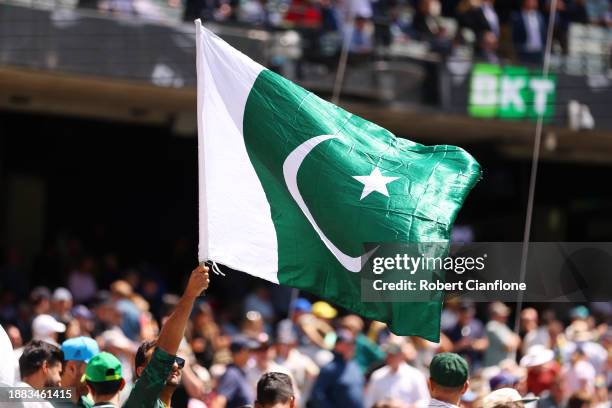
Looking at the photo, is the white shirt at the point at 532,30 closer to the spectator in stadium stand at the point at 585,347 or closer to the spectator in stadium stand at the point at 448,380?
the spectator in stadium stand at the point at 585,347

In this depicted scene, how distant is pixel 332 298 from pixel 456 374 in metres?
0.77

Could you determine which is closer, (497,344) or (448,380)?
(448,380)

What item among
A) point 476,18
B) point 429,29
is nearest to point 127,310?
point 429,29

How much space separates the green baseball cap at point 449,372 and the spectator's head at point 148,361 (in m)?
1.08

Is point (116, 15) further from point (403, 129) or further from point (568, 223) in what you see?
point (568, 223)

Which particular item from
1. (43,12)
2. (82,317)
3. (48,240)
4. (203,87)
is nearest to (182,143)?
(48,240)

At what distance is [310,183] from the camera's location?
6.17m

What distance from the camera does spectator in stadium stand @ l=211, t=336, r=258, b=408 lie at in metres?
9.70

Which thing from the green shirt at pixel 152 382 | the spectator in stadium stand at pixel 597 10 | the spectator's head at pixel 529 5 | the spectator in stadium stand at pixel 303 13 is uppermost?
the green shirt at pixel 152 382

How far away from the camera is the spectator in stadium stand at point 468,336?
13312 mm

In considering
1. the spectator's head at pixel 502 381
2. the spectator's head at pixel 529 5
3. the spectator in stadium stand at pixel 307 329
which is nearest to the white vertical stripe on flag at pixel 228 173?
the spectator's head at pixel 502 381

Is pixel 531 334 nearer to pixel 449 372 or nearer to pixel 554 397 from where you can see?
pixel 554 397

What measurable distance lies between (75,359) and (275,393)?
46.3 inches

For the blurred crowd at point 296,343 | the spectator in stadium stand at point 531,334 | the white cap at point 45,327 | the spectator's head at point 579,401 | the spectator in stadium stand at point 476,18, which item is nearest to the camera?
the white cap at point 45,327
